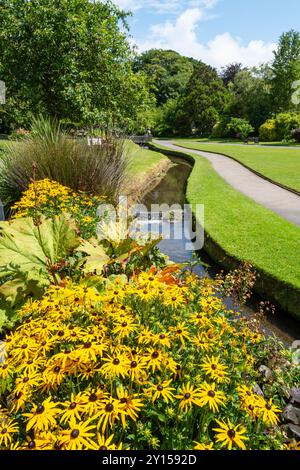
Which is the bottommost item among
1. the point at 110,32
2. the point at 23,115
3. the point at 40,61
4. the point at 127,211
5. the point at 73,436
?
the point at 127,211

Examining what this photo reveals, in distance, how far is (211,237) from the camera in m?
7.05

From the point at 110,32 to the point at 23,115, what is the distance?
4482 mm

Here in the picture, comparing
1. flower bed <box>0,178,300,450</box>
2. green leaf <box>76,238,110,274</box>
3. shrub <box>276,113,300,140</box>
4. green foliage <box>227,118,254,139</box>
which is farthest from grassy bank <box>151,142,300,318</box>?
green foliage <box>227,118,254,139</box>

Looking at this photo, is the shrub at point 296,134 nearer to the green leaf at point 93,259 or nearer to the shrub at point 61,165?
the shrub at point 61,165

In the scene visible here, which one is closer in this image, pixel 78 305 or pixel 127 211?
pixel 78 305

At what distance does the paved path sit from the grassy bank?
1.55 feet

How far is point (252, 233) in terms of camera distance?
7094 mm

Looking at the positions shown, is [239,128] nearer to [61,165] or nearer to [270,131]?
[270,131]

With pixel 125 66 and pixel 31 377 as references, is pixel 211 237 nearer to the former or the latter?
pixel 31 377

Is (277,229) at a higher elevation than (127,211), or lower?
lower

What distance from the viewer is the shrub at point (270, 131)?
1532 inches

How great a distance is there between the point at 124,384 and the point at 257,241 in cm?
531

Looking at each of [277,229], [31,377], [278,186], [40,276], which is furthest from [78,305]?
[278,186]
